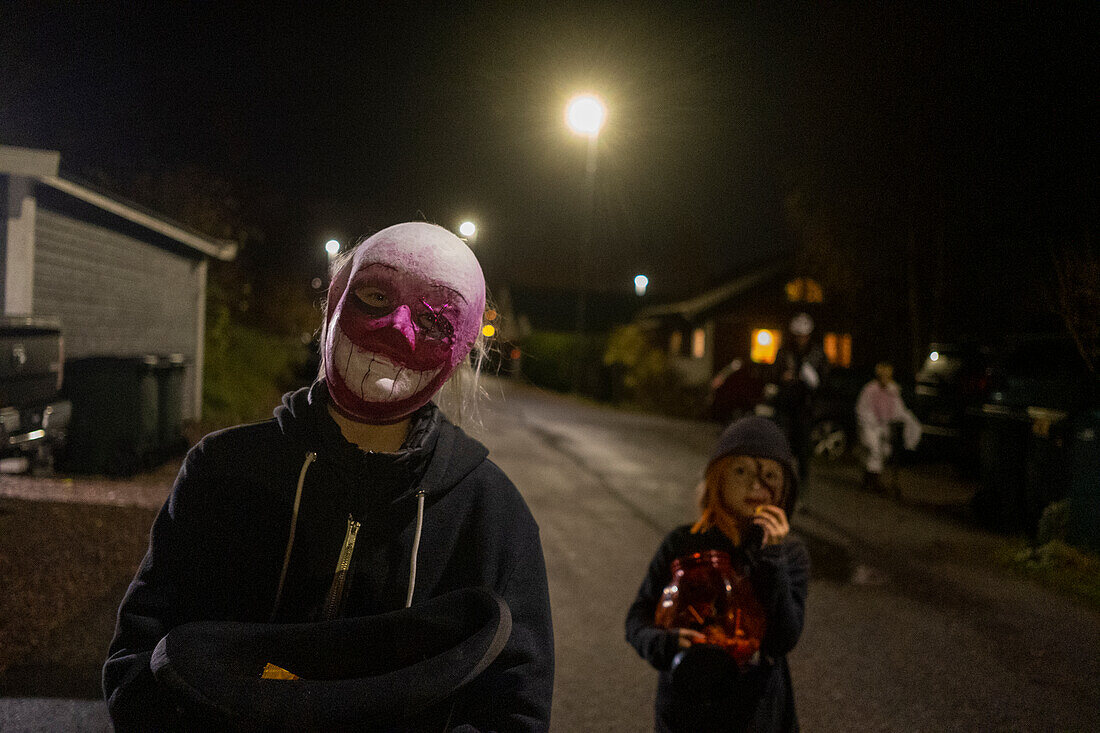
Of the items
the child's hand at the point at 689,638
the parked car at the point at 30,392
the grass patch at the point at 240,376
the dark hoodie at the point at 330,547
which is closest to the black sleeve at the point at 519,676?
the dark hoodie at the point at 330,547

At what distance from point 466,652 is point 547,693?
12.1 inches

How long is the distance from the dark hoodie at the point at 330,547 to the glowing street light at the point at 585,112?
1367 centimetres

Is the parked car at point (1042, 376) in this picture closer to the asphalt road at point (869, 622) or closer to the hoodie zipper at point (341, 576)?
the asphalt road at point (869, 622)

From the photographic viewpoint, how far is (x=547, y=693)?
138 centimetres

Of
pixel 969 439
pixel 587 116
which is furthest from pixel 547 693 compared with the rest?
pixel 587 116

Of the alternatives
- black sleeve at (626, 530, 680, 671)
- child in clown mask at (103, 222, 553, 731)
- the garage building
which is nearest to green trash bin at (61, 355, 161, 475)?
the garage building

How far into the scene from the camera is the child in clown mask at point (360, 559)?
111cm

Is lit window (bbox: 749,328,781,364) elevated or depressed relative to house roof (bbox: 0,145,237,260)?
depressed

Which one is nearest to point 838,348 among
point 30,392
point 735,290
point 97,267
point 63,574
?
point 735,290

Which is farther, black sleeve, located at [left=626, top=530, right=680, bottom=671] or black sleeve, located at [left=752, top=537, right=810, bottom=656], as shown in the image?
black sleeve, located at [left=752, top=537, right=810, bottom=656]

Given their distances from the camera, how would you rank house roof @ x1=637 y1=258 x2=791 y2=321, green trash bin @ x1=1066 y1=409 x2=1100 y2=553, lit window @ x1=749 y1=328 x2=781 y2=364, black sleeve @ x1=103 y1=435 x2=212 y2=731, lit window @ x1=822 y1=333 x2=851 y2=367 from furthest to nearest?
1. house roof @ x1=637 y1=258 x2=791 y2=321
2. lit window @ x1=749 y1=328 x2=781 y2=364
3. lit window @ x1=822 y1=333 x2=851 y2=367
4. green trash bin @ x1=1066 y1=409 x2=1100 y2=553
5. black sleeve @ x1=103 y1=435 x2=212 y2=731

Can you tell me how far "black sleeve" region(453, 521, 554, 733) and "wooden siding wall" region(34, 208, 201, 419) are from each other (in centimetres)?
954

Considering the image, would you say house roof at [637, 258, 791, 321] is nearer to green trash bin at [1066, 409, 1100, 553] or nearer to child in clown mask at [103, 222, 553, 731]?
green trash bin at [1066, 409, 1100, 553]

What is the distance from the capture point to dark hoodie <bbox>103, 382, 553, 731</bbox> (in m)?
Answer: 1.31
